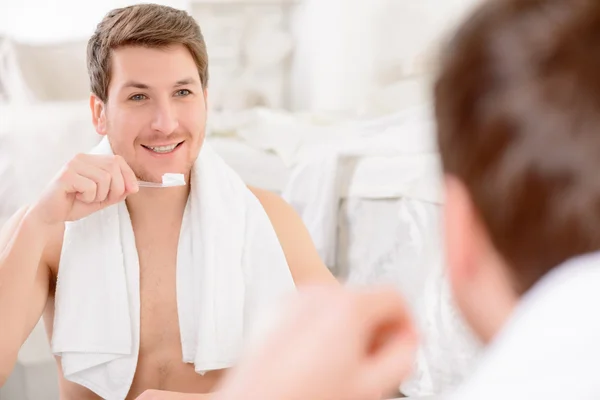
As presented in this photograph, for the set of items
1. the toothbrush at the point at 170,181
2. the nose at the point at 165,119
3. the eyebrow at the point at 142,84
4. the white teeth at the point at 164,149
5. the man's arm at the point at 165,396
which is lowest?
the man's arm at the point at 165,396

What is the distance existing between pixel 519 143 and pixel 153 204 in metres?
0.89

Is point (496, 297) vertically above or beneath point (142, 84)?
beneath

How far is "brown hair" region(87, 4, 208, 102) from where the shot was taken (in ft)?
3.61

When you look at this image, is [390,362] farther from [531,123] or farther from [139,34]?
[139,34]

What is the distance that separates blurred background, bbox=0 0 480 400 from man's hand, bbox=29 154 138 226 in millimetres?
437

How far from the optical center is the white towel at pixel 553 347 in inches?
12.4

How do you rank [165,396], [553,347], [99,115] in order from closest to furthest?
1. [553,347]
2. [165,396]
3. [99,115]

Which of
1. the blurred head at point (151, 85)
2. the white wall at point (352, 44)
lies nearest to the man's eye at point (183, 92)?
the blurred head at point (151, 85)

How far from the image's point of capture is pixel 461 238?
0.40 meters

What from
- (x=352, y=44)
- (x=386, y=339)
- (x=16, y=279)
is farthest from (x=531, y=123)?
(x=352, y=44)

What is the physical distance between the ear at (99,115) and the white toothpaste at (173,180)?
0.51 feet

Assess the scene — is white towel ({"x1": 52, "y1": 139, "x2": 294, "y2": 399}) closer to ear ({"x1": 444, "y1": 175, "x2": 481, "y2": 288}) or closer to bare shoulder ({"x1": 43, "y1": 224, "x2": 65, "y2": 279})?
bare shoulder ({"x1": 43, "y1": 224, "x2": 65, "y2": 279})

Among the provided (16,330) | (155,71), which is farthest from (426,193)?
(16,330)

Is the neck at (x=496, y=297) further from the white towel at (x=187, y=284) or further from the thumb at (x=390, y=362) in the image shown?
the white towel at (x=187, y=284)
